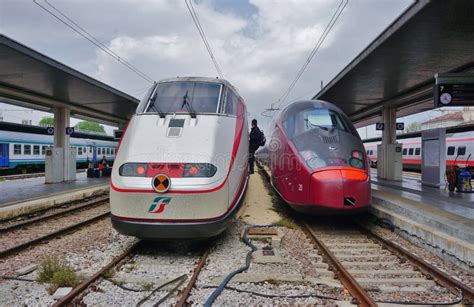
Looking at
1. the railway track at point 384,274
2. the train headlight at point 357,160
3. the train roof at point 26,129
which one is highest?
the train roof at point 26,129

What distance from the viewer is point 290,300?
3.71 meters

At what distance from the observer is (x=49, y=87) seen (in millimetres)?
13344

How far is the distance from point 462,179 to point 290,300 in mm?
10046

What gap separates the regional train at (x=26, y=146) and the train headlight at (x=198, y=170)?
822 inches

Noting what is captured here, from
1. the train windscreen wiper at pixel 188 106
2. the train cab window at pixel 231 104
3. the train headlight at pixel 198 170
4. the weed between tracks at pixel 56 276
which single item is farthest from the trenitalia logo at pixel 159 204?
the train cab window at pixel 231 104

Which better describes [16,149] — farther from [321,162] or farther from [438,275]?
[438,275]

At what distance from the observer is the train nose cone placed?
248 inches

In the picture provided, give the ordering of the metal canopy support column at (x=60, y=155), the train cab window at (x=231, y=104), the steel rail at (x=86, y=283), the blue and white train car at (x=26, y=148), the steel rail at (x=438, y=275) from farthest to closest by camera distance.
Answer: the blue and white train car at (x=26, y=148) < the metal canopy support column at (x=60, y=155) < the train cab window at (x=231, y=104) < the steel rail at (x=438, y=275) < the steel rail at (x=86, y=283)

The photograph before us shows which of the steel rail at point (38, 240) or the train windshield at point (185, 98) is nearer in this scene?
the steel rail at point (38, 240)

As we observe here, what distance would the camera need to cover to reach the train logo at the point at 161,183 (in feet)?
15.6

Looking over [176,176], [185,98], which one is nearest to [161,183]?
[176,176]

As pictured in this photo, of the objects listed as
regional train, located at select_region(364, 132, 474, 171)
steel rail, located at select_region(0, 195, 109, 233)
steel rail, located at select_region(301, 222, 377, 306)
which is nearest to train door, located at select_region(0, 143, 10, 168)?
steel rail, located at select_region(0, 195, 109, 233)

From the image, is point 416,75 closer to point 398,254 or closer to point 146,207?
point 398,254

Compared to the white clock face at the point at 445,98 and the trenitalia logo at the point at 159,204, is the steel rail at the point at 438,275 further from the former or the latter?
the white clock face at the point at 445,98
